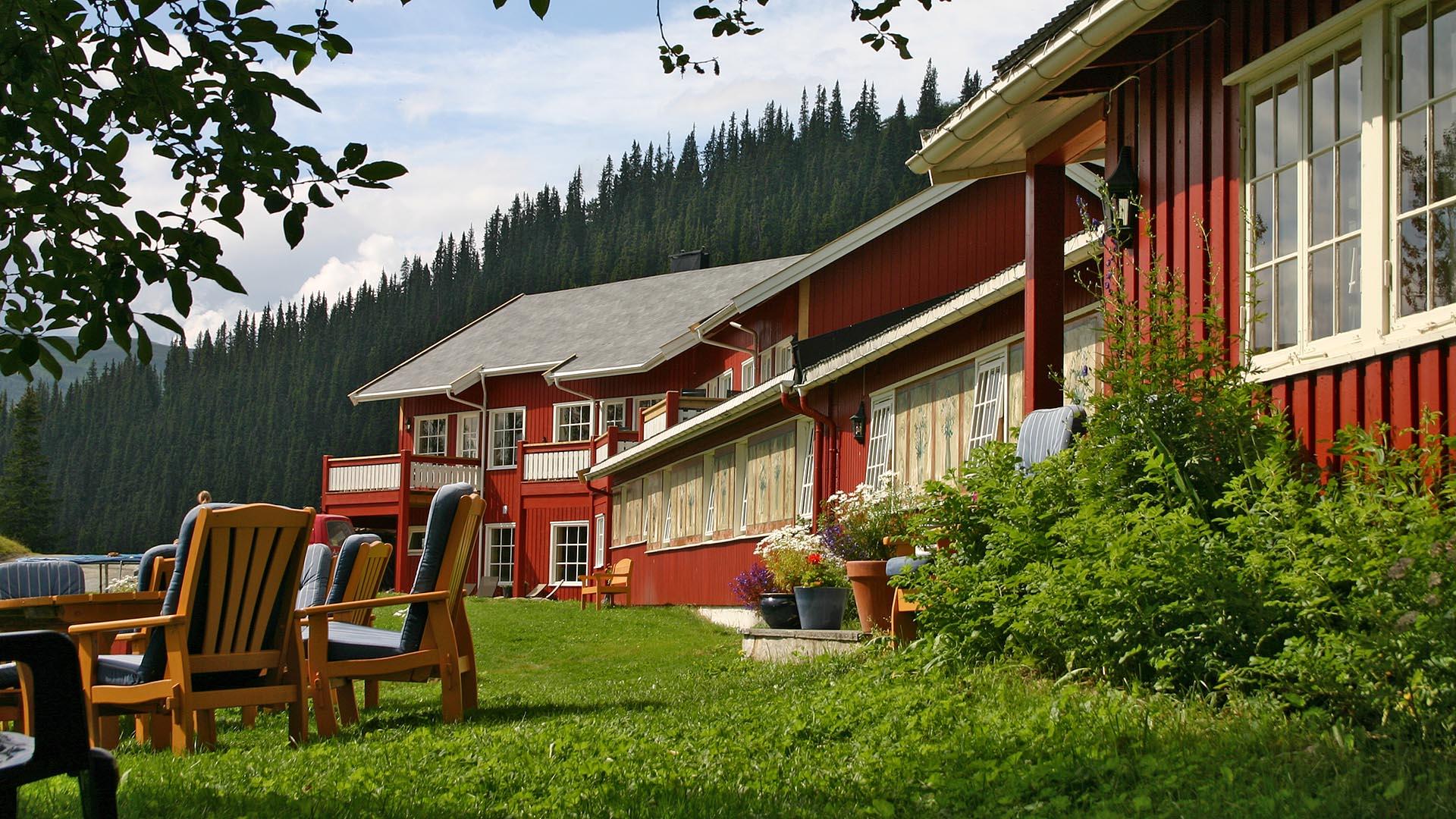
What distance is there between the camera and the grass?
4.04 metres

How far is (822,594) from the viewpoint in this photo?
11.3 meters

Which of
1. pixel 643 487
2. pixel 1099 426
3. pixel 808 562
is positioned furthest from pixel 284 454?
pixel 1099 426

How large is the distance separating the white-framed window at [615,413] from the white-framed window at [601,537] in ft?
7.52

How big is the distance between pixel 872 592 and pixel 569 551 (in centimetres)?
2490

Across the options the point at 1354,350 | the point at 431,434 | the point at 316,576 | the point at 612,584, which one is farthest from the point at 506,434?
the point at 1354,350

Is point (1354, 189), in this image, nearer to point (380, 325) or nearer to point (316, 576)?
point (316, 576)

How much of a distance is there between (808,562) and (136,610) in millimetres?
5628

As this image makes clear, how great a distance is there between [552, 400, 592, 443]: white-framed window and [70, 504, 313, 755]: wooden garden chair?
2780 cm

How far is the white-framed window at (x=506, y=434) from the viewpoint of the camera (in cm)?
3612

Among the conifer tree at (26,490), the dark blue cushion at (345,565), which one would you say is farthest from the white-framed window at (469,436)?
the conifer tree at (26,490)

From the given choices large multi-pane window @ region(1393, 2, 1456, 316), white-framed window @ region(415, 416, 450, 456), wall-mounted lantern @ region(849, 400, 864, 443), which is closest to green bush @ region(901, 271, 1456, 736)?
large multi-pane window @ region(1393, 2, 1456, 316)

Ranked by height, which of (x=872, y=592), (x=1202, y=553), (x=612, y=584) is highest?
(x=1202, y=553)

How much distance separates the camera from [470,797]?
4.80 metres

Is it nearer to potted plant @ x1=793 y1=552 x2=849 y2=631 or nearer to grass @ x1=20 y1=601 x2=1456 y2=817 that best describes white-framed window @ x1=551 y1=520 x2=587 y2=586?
potted plant @ x1=793 y1=552 x2=849 y2=631
